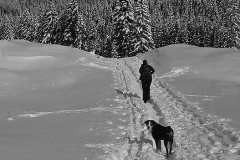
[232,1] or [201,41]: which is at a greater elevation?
[232,1]

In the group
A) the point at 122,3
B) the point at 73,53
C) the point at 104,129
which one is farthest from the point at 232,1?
the point at 104,129

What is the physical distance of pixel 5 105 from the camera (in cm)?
1439

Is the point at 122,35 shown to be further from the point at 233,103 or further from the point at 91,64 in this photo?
the point at 233,103

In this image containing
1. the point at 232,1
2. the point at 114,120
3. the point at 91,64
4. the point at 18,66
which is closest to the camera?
the point at 114,120

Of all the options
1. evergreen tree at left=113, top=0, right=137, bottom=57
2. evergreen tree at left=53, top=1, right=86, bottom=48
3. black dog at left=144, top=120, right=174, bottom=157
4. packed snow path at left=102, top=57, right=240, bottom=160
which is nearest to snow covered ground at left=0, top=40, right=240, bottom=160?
packed snow path at left=102, top=57, right=240, bottom=160

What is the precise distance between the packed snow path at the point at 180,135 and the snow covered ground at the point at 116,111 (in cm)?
2

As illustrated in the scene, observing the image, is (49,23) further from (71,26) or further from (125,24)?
(125,24)

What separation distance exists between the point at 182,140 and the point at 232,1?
46605 mm

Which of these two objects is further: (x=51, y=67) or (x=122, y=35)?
(x=122, y=35)

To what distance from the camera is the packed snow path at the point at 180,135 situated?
7078mm

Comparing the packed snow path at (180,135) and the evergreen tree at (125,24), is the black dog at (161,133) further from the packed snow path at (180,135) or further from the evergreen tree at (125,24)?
the evergreen tree at (125,24)

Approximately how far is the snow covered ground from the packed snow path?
2 cm

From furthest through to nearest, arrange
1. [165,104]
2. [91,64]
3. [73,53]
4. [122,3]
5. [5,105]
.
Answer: [122,3], [73,53], [91,64], [5,105], [165,104]

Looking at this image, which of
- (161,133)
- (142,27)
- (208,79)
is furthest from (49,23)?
(161,133)
